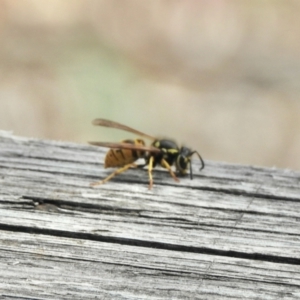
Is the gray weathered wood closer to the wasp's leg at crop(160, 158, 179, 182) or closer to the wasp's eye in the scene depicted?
the wasp's leg at crop(160, 158, 179, 182)

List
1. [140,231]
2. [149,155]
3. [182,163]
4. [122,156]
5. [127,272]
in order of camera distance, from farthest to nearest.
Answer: [149,155] < [122,156] < [182,163] < [140,231] < [127,272]

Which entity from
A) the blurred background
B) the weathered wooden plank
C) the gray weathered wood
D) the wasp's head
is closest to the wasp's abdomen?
the gray weathered wood

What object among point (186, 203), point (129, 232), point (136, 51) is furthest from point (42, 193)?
point (136, 51)

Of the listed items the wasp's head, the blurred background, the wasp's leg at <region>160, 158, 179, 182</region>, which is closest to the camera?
the wasp's leg at <region>160, 158, 179, 182</region>

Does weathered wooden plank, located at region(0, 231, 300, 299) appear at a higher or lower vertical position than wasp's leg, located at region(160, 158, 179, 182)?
lower

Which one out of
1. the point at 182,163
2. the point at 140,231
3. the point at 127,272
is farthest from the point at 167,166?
the point at 127,272

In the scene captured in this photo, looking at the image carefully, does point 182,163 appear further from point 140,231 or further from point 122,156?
point 140,231

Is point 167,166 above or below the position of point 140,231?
above
